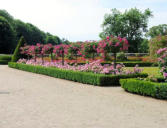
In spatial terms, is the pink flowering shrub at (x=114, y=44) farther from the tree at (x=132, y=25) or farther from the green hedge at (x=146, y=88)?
the tree at (x=132, y=25)

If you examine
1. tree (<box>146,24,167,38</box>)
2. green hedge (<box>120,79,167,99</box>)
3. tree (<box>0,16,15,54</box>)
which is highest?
tree (<box>146,24,167,38</box>)

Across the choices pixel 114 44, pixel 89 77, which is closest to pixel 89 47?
pixel 114 44

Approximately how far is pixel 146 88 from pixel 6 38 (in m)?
42.4

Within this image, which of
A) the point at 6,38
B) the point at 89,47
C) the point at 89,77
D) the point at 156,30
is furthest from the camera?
the point at 156,30

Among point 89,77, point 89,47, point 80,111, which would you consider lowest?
point 80,111

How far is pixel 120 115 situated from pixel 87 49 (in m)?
13.3

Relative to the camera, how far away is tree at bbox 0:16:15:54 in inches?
1871

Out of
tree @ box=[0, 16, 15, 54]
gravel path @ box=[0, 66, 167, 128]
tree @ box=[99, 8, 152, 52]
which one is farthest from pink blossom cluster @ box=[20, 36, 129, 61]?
tree @ box=[99, 8, 152, 52]

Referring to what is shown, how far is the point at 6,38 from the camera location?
47.7 metres

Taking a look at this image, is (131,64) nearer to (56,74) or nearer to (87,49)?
(87,49)

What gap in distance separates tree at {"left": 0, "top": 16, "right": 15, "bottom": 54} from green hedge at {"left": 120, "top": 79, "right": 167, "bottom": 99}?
40994mm

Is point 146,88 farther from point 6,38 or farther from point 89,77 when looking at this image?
point 6,38

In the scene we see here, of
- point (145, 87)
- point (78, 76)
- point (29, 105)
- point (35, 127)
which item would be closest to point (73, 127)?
point (35, 127)

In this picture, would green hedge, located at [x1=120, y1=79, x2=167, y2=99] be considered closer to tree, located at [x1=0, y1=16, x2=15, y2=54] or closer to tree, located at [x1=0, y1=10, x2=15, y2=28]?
tree, located at [x1=0, y1=16, x2=15, y2=54]
